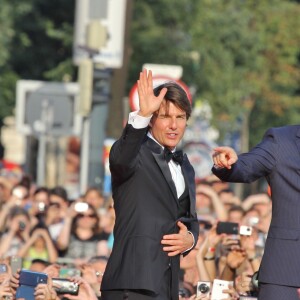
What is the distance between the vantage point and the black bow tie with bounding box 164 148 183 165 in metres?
7.48

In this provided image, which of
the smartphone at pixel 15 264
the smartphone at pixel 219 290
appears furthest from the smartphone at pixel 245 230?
the smartphone at pixel 15 264

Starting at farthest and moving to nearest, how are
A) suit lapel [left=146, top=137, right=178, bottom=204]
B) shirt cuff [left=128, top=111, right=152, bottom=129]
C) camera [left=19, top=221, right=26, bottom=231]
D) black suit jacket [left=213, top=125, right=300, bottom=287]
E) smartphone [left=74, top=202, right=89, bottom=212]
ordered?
camera [left=19, top=221, right=26, bottom=231] < smartphone [left=74, top=202, right=89, bottom=212] < black suit jacket [left=213, top=125, right=300, bottom=287] < suit lapel [left=146, top=137, right=178, bottom=204] < shirt cuff [left=128, top=111, right=152, bottom=129]

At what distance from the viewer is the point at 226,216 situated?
1495 cm

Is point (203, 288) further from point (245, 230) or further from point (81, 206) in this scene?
point (81, 206)

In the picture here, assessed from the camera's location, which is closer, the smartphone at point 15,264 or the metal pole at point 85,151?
the smartphone at point 15,264

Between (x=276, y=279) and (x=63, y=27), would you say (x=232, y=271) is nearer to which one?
(x=276, y=279)

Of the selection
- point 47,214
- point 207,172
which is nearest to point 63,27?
point 207,172

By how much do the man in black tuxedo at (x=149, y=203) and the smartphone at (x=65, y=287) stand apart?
1.91 m

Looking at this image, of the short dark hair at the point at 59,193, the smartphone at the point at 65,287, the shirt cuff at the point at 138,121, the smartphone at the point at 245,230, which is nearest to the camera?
the shirt cuff at the point at 138,121

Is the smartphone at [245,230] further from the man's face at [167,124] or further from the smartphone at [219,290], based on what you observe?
the man's face at [167,124]

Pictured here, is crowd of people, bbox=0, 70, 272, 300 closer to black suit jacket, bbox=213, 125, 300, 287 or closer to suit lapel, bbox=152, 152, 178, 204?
suit lapel, bbox=152, 152, 178, 204

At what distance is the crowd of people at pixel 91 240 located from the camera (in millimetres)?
9938

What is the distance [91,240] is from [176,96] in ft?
25.0

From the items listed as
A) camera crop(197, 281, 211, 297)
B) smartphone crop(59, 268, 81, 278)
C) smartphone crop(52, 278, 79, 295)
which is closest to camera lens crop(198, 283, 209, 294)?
camera crop(197, 281, 211, 297)
